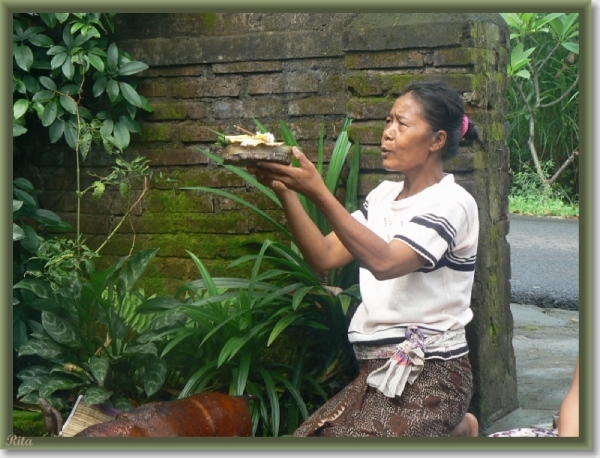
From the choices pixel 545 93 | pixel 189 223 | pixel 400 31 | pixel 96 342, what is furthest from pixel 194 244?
pixel 545 93

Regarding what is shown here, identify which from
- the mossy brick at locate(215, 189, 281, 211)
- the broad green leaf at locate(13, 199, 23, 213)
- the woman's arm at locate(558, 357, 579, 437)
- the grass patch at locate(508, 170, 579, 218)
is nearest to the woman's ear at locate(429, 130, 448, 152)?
the grass patch at locate(508, 170, 579, 218)

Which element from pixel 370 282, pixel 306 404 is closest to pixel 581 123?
pixel 370 282

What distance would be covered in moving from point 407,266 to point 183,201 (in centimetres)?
106

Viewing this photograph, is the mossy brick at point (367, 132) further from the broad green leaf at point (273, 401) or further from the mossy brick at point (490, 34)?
the broad green leaf at point (273, 401)

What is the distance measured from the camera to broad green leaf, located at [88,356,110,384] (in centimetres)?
320

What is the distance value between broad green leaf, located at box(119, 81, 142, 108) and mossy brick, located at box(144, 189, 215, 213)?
12.9 inches

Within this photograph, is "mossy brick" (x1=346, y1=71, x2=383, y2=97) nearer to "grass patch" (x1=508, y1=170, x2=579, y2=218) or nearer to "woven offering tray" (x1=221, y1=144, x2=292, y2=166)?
"grass patch" (x1=508, y1=170, x2=579, y2=218)

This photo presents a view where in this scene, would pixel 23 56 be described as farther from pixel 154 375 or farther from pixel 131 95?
pixel 154 375

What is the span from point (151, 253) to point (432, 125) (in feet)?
3.61

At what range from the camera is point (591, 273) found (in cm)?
293

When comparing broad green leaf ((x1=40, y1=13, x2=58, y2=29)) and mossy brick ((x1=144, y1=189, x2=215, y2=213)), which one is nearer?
broad green leaf ((x1=40, y1=13, x2=58, y2=29))

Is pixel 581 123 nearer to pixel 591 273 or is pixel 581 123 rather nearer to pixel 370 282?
pixel 591 273

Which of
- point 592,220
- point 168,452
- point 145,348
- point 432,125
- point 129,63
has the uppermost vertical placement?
point 129,63

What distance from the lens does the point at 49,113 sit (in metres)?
3.54
